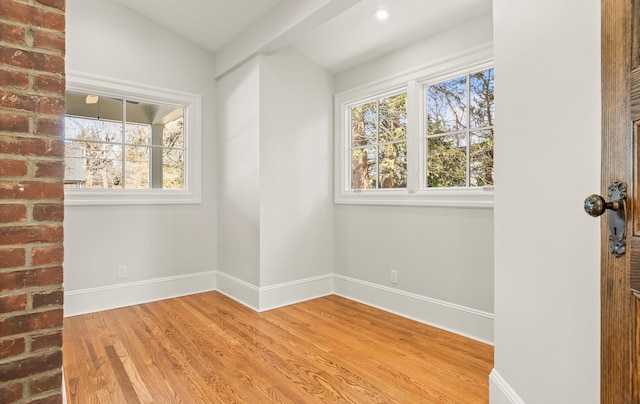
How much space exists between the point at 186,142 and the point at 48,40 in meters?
2.62

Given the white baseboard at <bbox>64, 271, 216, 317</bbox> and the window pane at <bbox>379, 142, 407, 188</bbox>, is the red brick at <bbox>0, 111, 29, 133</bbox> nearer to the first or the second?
the white baseboard at <bbox>64, 271, 216, 317</bbox>

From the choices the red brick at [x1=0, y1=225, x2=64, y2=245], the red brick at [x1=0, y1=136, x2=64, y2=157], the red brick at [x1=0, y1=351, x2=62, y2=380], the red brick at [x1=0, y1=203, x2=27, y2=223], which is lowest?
the red brick at [x1=0, y1=351, x2=62, y2=380]

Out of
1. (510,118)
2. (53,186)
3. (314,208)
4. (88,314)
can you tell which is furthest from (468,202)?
(88,314)

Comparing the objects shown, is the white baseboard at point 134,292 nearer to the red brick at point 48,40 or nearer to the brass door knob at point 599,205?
the red brick at point 48,40

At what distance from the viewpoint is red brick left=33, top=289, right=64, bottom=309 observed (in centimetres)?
129

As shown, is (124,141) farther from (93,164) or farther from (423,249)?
(423,249)

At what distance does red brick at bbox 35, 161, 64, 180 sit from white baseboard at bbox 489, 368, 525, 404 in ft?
6.50

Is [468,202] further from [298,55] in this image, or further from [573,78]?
[298,55]

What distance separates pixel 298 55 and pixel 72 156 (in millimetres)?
2326

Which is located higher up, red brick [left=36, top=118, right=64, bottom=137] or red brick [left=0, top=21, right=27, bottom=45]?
red brick [left=0, top=21, right=27, bottom=45]

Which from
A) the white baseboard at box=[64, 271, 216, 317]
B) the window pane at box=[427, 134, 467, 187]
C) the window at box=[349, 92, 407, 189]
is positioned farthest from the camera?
the window at box=[349, 92, 407, 189]

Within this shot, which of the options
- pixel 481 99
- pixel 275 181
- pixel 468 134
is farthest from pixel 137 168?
pixel 481 99

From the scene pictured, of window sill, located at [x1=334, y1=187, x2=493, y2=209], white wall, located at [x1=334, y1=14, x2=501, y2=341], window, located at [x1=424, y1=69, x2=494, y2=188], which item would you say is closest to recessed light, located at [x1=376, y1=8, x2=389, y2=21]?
white wall, located at [x1=334, y1=14, x2=501, y2=341]

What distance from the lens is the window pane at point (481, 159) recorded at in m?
2.69
